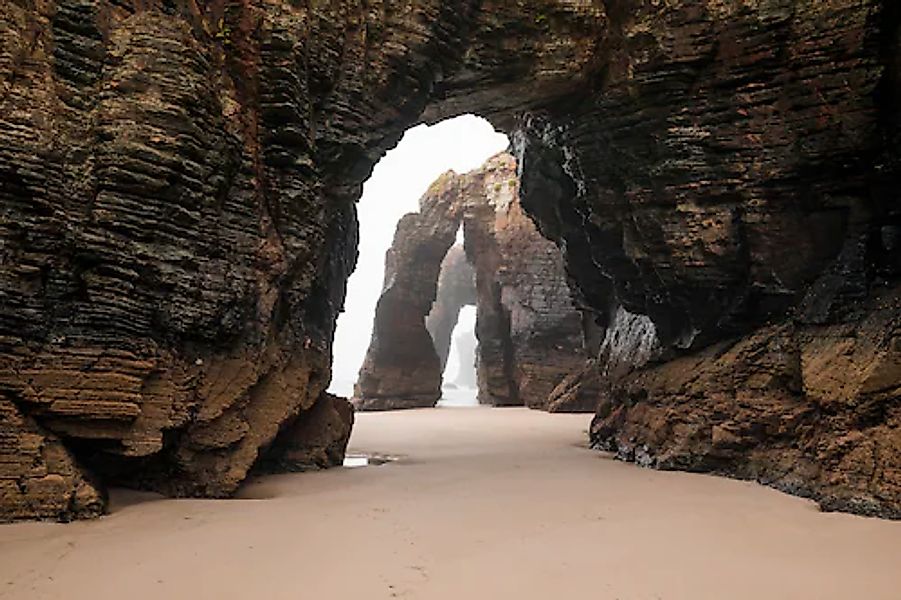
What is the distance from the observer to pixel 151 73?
7.23 metres

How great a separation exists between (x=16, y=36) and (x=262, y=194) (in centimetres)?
333

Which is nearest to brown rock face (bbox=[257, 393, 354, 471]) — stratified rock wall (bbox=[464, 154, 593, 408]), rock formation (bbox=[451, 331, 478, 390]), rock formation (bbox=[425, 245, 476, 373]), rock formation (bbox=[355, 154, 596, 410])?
stratified rock wall (bbox=[464, 154, 593, 408])

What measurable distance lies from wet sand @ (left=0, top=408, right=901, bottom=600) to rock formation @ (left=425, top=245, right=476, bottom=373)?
4182cm

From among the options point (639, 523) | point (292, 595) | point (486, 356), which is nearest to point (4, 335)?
point (292, 595)

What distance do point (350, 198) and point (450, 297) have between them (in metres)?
41.0

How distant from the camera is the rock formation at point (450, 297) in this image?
50562 millimetres

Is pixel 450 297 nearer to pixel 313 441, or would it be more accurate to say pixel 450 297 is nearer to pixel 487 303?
pixel 487 303

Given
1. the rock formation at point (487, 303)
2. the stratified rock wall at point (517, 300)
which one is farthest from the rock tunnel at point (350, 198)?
the rock formation at point (487, 303)

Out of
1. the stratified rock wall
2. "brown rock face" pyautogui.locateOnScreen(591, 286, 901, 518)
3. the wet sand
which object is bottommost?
the wet sand

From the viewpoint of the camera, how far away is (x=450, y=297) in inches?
2035

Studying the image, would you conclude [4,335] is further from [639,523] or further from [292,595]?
[639,523]

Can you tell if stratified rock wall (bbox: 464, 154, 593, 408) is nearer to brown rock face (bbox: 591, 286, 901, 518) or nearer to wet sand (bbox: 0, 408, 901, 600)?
brown rock face (bbox: 591, 286, 901, 518)

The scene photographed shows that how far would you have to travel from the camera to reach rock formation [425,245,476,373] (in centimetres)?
5056

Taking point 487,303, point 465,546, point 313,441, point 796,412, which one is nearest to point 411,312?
point 487,303
